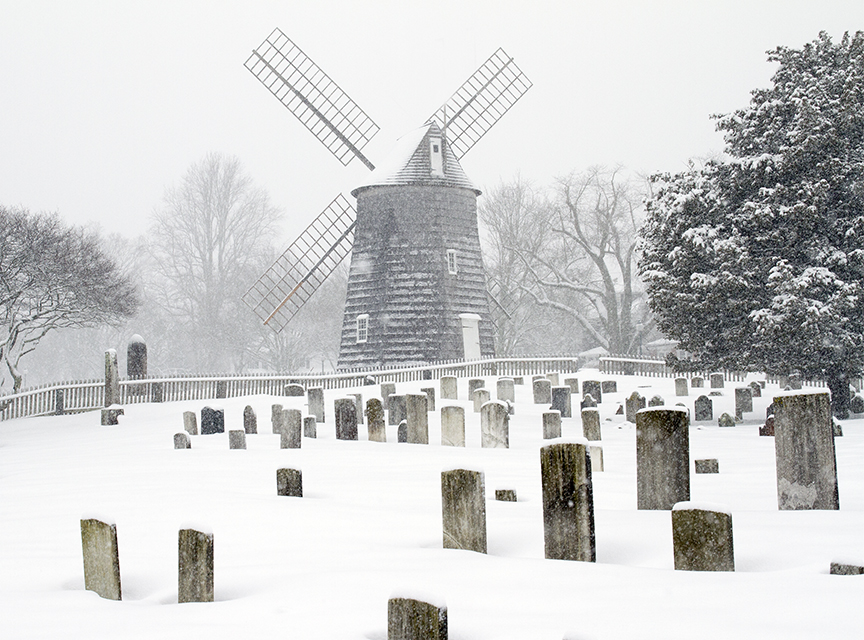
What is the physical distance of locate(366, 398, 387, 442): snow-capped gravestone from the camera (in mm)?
10430

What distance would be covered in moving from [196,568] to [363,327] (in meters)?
22.9

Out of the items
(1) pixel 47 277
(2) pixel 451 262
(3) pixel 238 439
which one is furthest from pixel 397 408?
(2) pixel 451 262

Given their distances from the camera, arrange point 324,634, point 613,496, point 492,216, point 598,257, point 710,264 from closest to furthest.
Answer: point 324,634
point 613,496
point 710,264
point 598,257
point 492,216

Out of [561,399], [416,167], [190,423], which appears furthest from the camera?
[416,167]

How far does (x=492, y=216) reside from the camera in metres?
42.1

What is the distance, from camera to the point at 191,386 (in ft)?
73.4

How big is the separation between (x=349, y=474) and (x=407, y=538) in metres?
2.87

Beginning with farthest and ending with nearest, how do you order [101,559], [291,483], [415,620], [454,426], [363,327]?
[363,327] → [454,426] → [291,483] → [101,559] → [415,620]

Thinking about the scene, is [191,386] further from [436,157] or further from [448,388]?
[436,157]

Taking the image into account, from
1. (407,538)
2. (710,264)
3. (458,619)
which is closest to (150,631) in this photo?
(458,619)

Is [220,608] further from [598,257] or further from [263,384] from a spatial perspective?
[598,257]

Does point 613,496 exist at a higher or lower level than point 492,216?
lower

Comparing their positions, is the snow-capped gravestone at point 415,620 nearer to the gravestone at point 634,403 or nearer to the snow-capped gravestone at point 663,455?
the snow-capped gravestone at point 663,455

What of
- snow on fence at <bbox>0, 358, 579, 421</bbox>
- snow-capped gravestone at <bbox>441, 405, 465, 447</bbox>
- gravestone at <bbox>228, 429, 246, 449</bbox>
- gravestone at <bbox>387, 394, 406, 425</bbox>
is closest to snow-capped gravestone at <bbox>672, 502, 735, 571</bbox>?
snow-capped gravestone at <bbox>441, 405, 465, 447</bbox>
